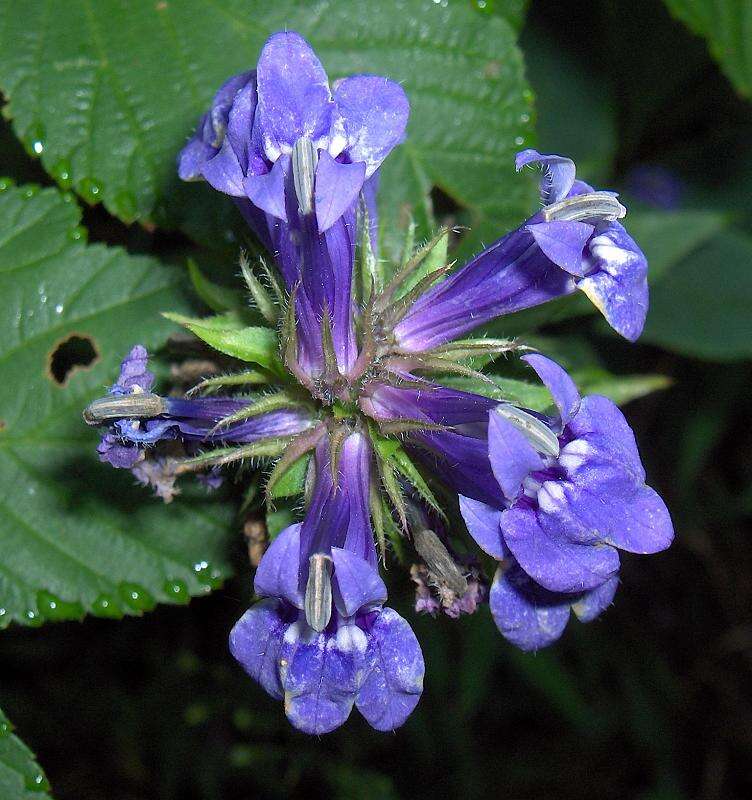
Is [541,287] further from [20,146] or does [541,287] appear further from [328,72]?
[20,146]

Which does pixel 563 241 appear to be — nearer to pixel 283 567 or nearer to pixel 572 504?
pixel 572 504

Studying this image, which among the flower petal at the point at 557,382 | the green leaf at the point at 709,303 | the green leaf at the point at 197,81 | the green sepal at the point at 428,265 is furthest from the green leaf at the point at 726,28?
the flower petal at the point at 557,382

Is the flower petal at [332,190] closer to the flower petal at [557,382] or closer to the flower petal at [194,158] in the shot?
A: the flower petal at [194,158]

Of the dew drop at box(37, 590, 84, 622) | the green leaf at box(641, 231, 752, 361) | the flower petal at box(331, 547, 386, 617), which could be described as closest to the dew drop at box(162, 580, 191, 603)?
the dew drop at box(37, 590, 84, 622)

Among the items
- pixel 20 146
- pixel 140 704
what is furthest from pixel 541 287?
pixel 140 704

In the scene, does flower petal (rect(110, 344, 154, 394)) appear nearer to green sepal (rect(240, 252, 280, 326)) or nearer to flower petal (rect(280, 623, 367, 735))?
green sepal (rect(240, 252, 280, 326))

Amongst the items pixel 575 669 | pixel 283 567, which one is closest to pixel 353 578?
pixel 283 567
